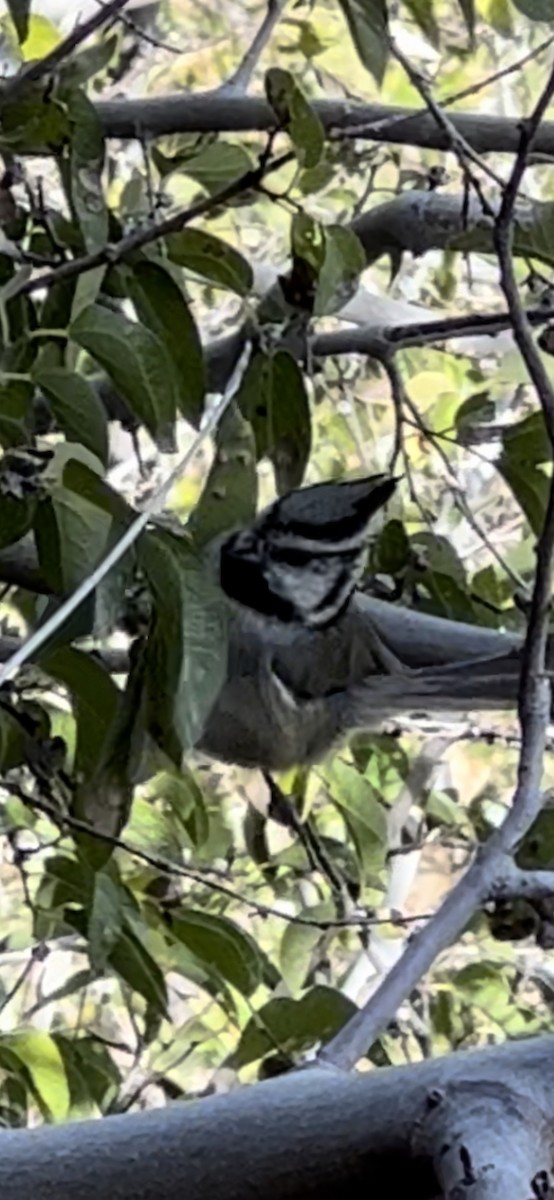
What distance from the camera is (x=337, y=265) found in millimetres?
813

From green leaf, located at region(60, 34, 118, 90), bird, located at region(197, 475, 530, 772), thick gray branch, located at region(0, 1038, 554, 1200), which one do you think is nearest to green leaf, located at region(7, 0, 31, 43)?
green leaf, located at region(60, 34, 118, 90)

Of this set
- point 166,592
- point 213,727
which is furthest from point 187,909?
point 166,592

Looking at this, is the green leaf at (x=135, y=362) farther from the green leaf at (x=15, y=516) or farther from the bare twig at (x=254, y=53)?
A: the bare twig at (x=254, y=53)

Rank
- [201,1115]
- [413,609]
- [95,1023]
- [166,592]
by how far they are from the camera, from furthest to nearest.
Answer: [95,1023]
[413,609]
[166,592]
[201,1115]

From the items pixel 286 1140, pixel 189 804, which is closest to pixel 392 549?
pixel 189 804

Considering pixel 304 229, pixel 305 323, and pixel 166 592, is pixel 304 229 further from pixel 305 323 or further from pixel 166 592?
pixel 166 592

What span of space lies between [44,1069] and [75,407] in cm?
35

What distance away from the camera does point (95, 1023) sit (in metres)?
1.56

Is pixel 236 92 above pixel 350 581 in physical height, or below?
above

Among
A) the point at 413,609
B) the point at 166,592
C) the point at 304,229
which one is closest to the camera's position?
the point at 166,592

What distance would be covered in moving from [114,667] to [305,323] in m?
0.20

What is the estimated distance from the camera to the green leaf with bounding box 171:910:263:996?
2.71 ft

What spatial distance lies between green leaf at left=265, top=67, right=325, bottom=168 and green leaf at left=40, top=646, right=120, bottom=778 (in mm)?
237

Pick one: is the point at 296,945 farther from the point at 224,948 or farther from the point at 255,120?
the point at 255,120
